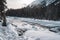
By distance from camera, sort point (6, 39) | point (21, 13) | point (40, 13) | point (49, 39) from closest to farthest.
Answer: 1. point (6, 39)
2. point (49, 39)
3. point (40, 13)
4. point (21, 13)

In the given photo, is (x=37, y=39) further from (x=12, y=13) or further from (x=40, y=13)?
(x=12, y=13)

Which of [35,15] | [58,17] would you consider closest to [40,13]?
[35,15]

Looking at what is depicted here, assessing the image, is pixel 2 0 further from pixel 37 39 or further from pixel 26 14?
pixel 26 14

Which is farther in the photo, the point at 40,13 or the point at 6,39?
the point at 40,13

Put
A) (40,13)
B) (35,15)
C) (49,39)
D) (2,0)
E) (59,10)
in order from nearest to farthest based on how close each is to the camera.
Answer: (49,39)
(2,0)
(59,10)
(40,13)
(35,15)

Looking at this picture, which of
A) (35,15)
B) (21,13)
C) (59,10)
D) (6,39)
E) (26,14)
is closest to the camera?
(6,39)

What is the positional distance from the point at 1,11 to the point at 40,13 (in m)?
82.5

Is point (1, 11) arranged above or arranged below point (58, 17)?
above

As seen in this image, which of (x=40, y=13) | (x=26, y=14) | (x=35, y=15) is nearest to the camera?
(x=40, y=13)

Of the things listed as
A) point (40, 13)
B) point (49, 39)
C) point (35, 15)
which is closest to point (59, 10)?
point (40, 13)

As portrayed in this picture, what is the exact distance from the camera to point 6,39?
14.0 metres

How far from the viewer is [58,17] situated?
81562 millimetres

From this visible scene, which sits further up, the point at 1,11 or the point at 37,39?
the point at 1,11

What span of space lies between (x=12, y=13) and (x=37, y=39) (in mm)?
174389
